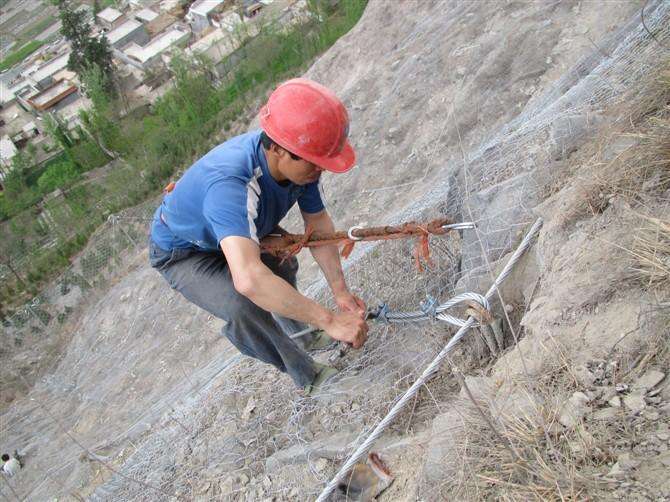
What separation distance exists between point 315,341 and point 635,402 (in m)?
2.22

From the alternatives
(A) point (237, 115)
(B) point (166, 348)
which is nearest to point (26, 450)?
(B) point (166, 348)

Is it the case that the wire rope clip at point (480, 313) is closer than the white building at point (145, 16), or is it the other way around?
the wire rope clip at point (480, 313)

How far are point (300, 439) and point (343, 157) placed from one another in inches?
56.9

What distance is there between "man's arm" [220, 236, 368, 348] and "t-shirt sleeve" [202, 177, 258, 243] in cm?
4

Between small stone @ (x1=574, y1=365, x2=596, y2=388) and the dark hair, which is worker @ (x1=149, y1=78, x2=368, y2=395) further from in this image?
small stone @ (x1=574, y1=365, x2=596, y2=388)

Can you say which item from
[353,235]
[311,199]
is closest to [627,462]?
[353,235]

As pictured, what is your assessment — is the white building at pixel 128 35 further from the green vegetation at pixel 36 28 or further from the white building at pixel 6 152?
the green vegetation at pixel 36 28

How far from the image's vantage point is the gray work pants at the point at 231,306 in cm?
286

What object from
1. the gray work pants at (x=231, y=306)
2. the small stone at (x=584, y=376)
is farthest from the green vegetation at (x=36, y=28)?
the small stone at (x=584, y=376)

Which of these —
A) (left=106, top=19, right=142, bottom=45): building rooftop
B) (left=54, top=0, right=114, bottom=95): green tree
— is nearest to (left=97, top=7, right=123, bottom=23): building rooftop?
(left=106, top=19, right=142, bottom=45): building rooftop

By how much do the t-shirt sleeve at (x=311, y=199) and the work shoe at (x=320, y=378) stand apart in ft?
2.87

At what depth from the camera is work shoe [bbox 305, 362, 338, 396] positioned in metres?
3.14

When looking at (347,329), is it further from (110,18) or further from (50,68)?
(110,18)

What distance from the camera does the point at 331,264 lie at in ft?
10.1
